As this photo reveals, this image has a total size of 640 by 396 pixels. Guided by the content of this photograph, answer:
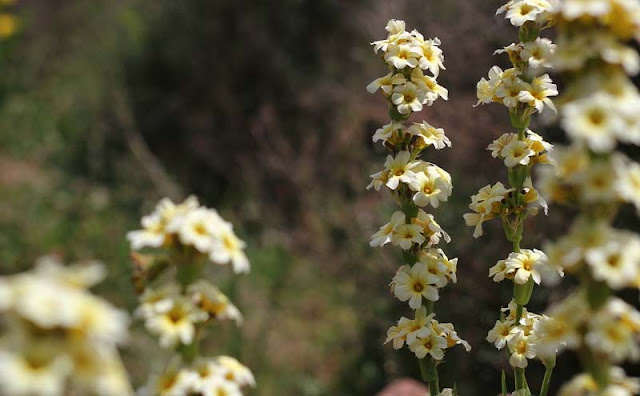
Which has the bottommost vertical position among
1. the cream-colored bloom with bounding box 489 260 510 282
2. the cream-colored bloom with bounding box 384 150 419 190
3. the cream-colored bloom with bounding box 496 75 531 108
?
the cream-colored bloom with bounding box 489 260 510 282

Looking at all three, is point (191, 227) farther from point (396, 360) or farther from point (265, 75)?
point (265, 75)

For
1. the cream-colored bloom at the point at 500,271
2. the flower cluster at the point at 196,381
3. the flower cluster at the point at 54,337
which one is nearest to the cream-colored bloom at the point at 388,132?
the cream-colored bloom at the point at 500,271

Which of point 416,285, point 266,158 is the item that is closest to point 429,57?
point 416,285

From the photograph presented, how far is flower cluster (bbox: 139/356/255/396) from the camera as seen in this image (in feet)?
4.17

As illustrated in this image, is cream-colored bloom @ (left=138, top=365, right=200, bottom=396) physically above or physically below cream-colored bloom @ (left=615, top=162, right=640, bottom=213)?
below

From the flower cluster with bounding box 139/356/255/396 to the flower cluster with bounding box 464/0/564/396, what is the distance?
77 cm

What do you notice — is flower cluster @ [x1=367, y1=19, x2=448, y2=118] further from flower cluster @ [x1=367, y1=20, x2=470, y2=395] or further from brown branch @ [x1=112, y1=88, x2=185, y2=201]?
brown branch @ [x1=112, y1=88, x2=185, y2=201]

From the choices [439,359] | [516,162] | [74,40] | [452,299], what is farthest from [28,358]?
[74,40]

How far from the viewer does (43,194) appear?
19.3 feet

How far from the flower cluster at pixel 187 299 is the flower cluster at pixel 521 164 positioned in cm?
75

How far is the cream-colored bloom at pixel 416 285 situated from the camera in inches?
70.7

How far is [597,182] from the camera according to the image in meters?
1.15

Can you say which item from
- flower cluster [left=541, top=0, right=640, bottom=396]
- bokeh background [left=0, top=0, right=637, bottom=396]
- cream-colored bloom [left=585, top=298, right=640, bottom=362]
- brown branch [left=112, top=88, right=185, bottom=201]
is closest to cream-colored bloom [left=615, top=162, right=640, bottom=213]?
flower cluster [left=541, top=0, right=640, bottom=396]

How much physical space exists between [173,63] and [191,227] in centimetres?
577
